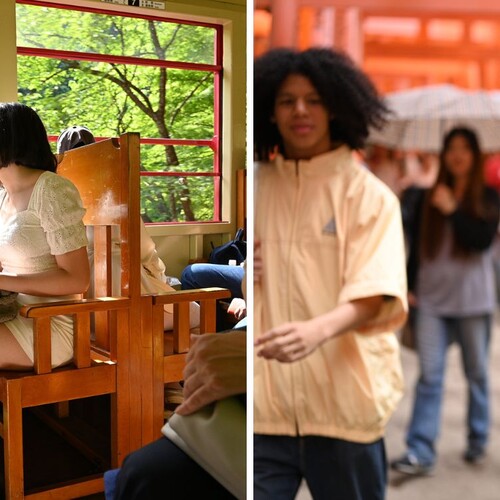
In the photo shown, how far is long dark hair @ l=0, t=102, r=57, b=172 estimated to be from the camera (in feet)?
5.80

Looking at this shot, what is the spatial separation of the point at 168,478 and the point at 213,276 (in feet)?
3.76

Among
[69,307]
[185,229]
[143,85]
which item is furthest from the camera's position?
[143,85]

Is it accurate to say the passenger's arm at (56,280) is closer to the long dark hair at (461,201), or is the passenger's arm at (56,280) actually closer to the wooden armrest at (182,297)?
the wooden armrest at (182,297)

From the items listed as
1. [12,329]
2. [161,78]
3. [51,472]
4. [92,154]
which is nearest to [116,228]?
[92,154]

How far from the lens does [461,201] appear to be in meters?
0.48

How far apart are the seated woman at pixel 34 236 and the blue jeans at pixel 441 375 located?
4.33 ft

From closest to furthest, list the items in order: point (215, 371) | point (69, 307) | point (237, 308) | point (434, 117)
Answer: point (434, 117)
point (215, 371)
point (69, 307)
point (237, 308)

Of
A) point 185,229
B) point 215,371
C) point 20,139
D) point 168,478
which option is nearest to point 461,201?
point 215,371

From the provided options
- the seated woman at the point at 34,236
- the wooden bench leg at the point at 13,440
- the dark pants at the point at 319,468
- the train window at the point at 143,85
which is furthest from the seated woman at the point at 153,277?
the dark pants at the point at 319,468

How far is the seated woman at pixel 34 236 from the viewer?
5.55 ft

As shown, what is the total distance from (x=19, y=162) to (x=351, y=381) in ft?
4.75

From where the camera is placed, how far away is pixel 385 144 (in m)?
0.50

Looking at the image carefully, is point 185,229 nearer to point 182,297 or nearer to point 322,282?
point 182,297

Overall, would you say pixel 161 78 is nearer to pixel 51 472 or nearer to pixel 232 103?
pixel 232 103
